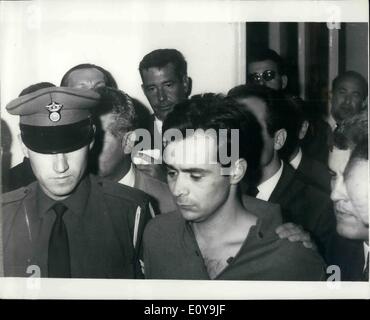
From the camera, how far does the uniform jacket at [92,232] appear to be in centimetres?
140

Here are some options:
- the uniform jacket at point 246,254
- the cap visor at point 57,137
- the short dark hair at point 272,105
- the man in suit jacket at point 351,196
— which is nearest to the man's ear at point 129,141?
the cap visor at point 57,137

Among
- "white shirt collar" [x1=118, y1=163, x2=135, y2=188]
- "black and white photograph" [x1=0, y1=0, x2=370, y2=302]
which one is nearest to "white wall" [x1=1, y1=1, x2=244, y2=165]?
"black and white photograph" [x1=0, y1=0, x2=370, y2=302]

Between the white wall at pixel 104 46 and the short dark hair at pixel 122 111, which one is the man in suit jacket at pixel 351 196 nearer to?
the white wall at pixel 104 46

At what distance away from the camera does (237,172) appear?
1396 mm

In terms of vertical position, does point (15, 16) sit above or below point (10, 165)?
above

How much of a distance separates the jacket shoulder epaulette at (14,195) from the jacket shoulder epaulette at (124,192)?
0.72ft

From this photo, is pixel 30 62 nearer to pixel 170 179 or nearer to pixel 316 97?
pixel 170 179

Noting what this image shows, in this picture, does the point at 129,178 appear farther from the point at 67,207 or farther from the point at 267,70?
the point at 267,70

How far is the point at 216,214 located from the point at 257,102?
35 cm

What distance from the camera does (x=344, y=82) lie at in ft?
4.71

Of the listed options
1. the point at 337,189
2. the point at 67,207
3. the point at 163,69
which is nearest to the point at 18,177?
the point at 67,207
